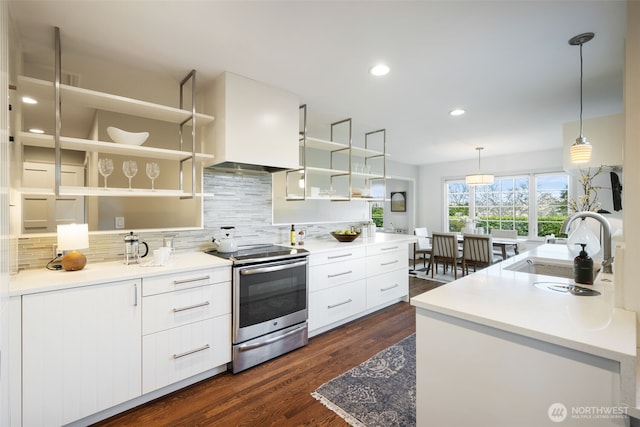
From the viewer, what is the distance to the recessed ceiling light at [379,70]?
2.21 metres

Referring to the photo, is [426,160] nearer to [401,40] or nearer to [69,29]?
[401,40]

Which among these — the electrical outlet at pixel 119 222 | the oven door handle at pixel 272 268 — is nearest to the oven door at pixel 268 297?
the oven door handle at pixel 272 268

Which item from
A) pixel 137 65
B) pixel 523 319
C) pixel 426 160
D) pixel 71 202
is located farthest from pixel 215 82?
pixel 426 160

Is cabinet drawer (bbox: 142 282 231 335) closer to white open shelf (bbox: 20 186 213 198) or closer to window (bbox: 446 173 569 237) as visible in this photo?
white open shelf (bbox: 20 186 213 198)

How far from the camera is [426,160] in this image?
255 inches

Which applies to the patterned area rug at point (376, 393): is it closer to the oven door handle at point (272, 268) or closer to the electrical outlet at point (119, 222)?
the oven door handle at point (272, 268)

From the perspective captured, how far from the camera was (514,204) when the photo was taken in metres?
5.92

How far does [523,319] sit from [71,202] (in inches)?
142

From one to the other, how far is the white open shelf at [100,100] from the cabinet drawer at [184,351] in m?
1.63

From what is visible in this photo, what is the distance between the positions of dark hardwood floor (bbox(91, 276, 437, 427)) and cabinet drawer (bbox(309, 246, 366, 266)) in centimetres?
77

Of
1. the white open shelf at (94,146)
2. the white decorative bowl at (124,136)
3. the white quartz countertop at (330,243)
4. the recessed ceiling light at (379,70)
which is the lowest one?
the white quartz countertop at (330,243)

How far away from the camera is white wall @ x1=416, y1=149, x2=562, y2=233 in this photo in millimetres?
5430

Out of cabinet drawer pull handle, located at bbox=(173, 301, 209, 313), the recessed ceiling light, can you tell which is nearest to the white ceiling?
the recessed ceiling light

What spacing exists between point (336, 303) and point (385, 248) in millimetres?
1016
